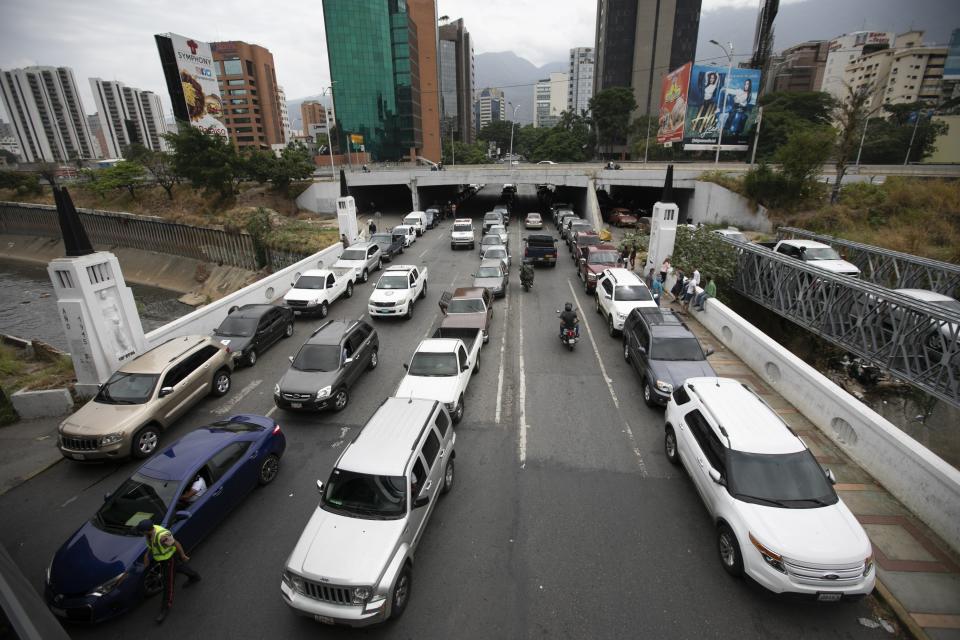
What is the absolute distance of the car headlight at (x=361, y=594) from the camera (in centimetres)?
548

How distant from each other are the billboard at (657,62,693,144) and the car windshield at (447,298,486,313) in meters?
39.6

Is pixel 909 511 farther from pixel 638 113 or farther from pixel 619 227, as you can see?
pixel 638 113

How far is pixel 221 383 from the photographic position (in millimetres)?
11906

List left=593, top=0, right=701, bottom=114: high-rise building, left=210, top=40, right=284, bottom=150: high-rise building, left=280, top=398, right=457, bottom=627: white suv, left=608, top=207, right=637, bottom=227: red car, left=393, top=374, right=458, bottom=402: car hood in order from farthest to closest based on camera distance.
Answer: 1. left=210, top=40, right=284, bottom=150: high-rise building
2. left=593, top=0, right=701, bottom=114: high-rise building
3. left=608, top=207, right=637, bottom=227: red car
4. left=393, top=374, right=458, bottom=402: car hood
5. left=280, top=398, right=457, bottom=627: white suv

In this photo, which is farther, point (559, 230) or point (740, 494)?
point (559, 230)

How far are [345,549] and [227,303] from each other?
1347 cm

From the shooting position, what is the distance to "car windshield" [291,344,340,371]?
11.2m

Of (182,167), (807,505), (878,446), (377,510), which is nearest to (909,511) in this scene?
(878,446)

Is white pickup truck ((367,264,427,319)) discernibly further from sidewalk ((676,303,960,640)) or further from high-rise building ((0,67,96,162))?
high-rise building ((0,67,96,162))

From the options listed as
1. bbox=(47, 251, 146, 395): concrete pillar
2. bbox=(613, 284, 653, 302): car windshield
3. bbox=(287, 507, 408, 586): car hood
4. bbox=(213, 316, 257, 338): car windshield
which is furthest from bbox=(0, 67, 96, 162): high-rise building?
bbox=(287, 507, 408, 586): car hood

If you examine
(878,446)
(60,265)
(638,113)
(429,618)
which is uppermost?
(638,113)

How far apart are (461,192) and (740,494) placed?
6454 cm

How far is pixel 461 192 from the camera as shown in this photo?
67000 millimetres

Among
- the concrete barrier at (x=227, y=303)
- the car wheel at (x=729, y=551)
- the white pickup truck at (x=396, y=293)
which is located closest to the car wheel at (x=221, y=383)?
the concrete barrier at (x=227, y=303)
